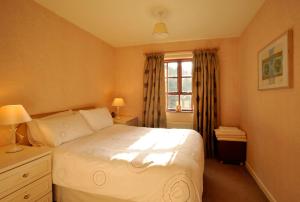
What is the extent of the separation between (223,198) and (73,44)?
3216 mm

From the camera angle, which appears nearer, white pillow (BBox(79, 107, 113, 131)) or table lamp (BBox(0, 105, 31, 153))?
table lamp (BBox(0, 105, 31, 153))

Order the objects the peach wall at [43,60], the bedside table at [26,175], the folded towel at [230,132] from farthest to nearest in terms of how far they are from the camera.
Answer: the folded towel at [230,132], the peach wall at [43,60], the bedside table at [26,175]

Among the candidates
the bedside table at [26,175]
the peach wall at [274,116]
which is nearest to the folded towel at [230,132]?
the peach wall at [274,116]

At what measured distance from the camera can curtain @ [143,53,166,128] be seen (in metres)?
3.77

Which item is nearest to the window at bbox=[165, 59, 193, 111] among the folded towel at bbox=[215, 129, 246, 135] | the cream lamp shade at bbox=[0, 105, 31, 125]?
the folded towel at bbox=[215, 129, 246, 135]

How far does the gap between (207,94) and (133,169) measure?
2.58 m

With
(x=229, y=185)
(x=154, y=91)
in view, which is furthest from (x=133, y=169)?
(x=154, y=91)

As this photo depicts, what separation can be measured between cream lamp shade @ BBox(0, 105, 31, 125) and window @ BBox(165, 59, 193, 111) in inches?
115

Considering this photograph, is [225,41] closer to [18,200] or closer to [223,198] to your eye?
[223,198]

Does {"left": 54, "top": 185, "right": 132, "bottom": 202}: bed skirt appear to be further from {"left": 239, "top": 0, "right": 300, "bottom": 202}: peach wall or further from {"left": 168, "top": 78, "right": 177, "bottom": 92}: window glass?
{"left": 168, "top": 78, "right": 177, "bottom": 92}: window glass

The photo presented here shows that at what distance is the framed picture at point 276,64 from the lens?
1589mm

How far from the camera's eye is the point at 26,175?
1.48m

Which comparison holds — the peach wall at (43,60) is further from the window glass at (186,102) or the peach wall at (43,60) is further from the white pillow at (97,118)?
the window glass at (186,102)

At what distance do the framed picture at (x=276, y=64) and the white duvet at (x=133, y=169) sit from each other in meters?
1.17
